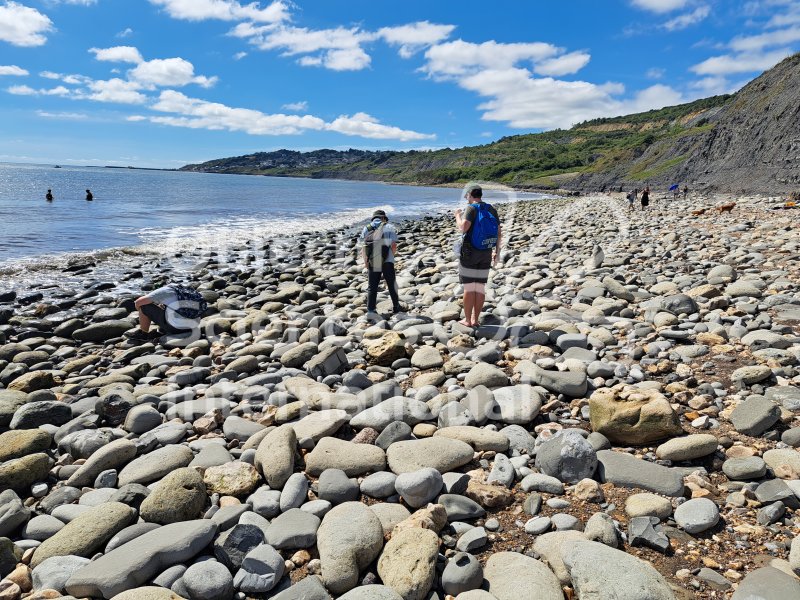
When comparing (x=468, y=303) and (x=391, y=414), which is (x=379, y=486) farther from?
(x=468, y=303)

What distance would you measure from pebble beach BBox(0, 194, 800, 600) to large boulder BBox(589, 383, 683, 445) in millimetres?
18

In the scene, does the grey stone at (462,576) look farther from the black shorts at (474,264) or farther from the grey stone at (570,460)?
the black shorts at (474,264)

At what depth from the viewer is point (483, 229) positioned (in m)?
6.80

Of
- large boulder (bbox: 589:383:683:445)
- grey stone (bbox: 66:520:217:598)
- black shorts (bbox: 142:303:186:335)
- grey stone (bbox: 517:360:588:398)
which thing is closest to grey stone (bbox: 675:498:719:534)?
large boulder (bbox: 589:383:683:445)

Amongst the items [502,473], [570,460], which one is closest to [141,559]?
[502,473]

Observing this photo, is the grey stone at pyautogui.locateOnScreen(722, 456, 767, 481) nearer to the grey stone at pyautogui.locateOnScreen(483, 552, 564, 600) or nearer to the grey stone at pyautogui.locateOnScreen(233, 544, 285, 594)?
the grey stone at pyautogui.locateOnScreen(483, 552, 564, 600)

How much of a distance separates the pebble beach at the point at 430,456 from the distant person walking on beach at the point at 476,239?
778 millimetres

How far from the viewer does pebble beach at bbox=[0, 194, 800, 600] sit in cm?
268

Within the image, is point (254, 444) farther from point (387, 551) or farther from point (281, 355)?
point (281, 355)

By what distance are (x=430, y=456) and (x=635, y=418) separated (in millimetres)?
1706

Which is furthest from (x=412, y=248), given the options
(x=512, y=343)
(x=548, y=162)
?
(x=548, y=162)

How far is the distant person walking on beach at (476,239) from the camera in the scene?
679cm

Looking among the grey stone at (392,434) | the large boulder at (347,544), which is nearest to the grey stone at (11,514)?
the large boulder at (347,544)

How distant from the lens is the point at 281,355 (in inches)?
264
